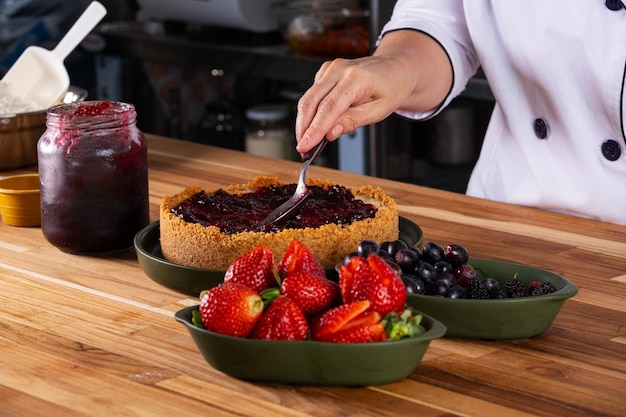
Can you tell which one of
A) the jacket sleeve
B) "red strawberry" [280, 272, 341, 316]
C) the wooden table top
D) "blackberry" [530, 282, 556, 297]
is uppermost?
the jacket sleeve

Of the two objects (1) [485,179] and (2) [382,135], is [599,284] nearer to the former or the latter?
(1) [485,179]

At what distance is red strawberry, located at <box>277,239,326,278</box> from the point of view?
1075 millimetres

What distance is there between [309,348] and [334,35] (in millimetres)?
2220

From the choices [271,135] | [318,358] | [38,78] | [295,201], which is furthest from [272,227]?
[271,135]

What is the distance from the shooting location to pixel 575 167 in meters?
1.87

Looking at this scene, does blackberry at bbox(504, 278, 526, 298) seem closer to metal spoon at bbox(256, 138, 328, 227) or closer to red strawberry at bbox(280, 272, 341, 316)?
red strawberry at bbox(280, 272, 341, 316)

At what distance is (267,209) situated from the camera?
1.41 m

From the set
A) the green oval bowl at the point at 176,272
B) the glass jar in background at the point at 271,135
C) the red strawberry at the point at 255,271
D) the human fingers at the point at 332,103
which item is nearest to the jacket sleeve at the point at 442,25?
the human fingers at the point at 332,103

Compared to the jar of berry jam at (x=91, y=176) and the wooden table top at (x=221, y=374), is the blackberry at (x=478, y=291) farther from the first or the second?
the jar of berry jam at (x=91, y=176)

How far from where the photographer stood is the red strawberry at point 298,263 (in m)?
1.08

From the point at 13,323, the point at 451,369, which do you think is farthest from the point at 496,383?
the point at 13,323

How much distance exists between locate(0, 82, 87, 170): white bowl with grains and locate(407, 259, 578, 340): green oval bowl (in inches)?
41.5

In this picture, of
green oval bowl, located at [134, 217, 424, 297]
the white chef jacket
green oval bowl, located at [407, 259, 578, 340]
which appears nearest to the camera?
green oval bowl, located at [407, 259, 578, 340]

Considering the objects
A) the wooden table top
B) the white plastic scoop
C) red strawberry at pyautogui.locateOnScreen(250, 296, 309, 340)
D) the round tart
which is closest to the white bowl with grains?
the white plastic scoop
